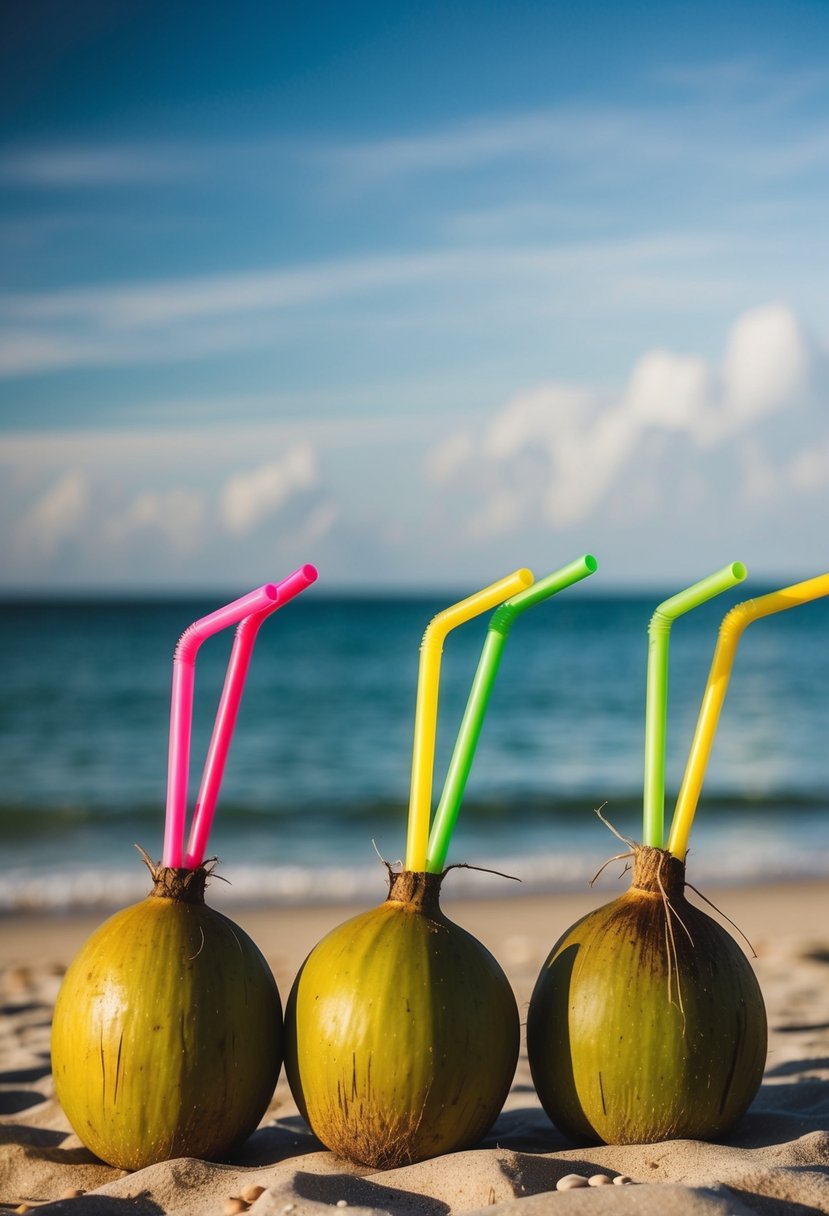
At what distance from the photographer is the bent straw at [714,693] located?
228 cm

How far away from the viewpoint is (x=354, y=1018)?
7.13 feet

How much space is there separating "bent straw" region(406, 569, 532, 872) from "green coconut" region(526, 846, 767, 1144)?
0.34 meters

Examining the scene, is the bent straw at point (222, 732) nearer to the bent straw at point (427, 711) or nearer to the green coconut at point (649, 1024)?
the bent straw at point (427, 711)

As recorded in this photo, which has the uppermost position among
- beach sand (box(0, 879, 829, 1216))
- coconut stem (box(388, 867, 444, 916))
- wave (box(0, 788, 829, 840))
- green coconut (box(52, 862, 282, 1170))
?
wave (box(0, 788, 829, 840))

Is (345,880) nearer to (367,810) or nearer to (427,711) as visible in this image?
(367,810)

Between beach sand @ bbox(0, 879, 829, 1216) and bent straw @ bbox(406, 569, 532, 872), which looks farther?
bent straw @ bbox(406, 569, 532, 872)

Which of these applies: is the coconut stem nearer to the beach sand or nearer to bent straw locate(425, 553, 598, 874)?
bent straw locate(425, 553, 598, 874)

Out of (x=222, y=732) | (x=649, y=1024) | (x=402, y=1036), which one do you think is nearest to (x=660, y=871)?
(x=649, y=1024)

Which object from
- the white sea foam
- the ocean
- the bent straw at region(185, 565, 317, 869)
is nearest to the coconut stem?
the bent straw at region(185, 565, 317, 869)

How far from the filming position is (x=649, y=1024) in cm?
217

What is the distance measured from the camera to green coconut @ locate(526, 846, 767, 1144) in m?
2.18

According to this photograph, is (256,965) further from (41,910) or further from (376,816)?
(376,816)

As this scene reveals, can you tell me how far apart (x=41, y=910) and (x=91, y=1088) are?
5224 millimetres

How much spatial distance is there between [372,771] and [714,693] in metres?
13.1
